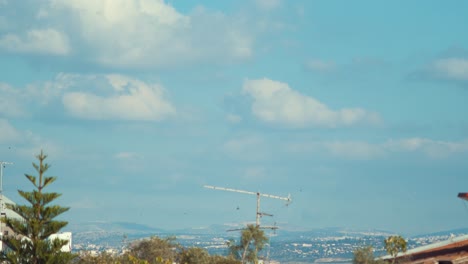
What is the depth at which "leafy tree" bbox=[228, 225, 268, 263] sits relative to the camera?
160 metres

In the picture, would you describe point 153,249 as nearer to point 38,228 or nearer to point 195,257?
point 195,257

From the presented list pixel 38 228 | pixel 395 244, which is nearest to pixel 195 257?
pixel 395 244

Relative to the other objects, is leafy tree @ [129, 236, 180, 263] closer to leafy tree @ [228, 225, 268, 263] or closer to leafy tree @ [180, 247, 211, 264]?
leafy tree @ [180, 247, 211, 264]

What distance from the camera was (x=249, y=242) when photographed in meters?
162

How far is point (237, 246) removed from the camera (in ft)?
535

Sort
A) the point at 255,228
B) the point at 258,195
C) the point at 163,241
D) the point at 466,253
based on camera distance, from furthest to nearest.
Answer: the point at 258,195 → the point at 255,228 → the point at 163,241 → the point at 466,253

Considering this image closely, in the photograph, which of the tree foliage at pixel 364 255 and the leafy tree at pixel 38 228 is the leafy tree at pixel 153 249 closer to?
the tree foliage at pixel 364 255

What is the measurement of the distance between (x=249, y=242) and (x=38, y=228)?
90250 mm

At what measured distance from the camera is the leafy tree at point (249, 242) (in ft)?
527

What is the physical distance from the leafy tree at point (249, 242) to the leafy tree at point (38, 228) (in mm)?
86966

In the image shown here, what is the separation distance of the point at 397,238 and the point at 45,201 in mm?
45860

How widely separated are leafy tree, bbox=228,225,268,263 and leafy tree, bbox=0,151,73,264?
87.0 meters

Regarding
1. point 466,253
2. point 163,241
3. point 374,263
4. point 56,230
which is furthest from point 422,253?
point 163,241

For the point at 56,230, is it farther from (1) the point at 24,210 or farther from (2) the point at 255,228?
(2) the point at 255,228
